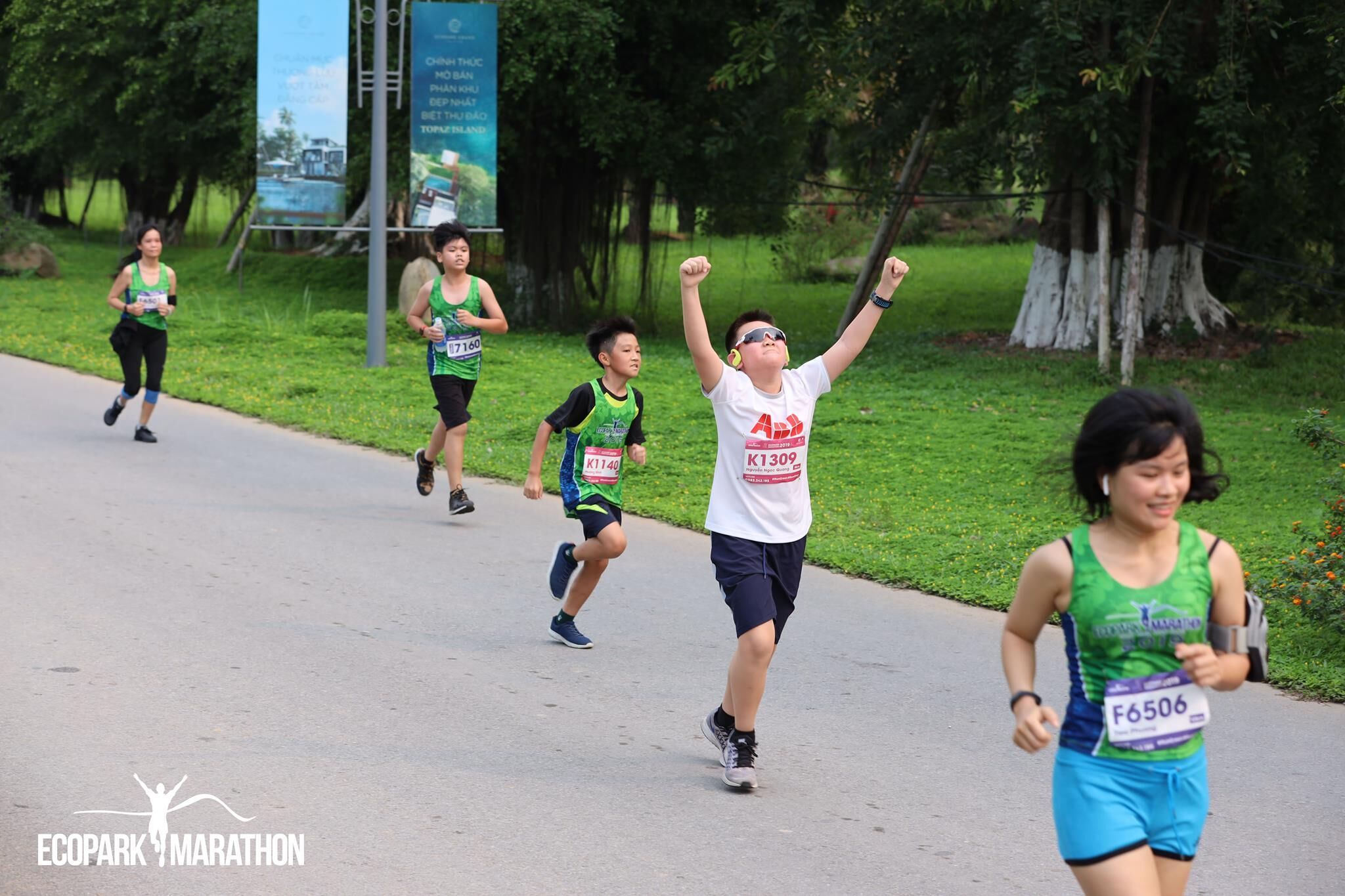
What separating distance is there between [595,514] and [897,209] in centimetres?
1439

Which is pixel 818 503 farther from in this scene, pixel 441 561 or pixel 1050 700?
pixel 1050 700

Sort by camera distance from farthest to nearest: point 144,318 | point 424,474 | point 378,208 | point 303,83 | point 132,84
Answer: point 132,84 < point 303,83 < point 378,208 < point 144,318 < point 424,474

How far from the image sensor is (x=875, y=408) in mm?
15250

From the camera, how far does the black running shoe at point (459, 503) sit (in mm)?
10164

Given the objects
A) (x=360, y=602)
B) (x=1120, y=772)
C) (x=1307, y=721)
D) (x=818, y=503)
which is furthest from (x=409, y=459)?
(x=1120, y=772)

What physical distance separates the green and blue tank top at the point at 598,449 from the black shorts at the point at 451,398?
304 centimetres

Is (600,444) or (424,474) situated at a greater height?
(600,444)

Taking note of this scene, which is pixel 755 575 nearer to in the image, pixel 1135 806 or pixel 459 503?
pixel 1135 806

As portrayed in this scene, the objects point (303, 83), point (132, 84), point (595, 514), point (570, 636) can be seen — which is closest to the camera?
point (595, 514)

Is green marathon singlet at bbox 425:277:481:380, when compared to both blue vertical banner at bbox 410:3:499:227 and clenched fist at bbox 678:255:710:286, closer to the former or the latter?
clenched fist at bbox 678:255:710:286

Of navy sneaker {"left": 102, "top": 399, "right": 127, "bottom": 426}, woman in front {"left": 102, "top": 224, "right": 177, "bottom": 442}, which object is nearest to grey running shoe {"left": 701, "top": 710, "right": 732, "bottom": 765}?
woman in front {"left": 102, "top": 224, "right": 177, "bottom": 442}

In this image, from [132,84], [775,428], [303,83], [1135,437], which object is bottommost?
[775,428]

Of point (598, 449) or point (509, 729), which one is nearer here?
point (509, 729)

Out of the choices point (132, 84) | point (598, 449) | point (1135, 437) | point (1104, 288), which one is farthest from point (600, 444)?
point (132, 84)
